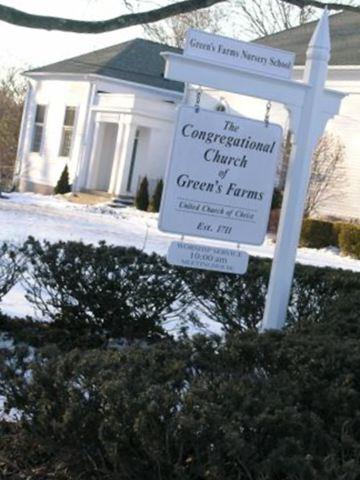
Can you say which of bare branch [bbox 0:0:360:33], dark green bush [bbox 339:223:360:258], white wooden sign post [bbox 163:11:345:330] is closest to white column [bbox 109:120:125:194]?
dark green bush [bbox 339:223:360:258]

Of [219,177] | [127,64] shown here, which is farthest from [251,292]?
[127,64]

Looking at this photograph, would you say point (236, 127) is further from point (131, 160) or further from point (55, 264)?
point (131, 160)

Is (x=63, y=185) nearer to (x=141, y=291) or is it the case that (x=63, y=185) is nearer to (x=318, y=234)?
(x=318, y=234)

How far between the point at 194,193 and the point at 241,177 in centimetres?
32

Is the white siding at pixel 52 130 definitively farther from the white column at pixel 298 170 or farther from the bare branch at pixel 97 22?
the white column at pixel 298 170

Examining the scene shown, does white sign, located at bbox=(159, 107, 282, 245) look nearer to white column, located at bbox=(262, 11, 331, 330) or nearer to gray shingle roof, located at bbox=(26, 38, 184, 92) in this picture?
white column, located at bbox=(262, 11, 331, 330)

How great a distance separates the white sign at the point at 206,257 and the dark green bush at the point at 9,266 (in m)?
2.16

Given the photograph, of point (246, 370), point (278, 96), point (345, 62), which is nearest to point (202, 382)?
point (246, 370)

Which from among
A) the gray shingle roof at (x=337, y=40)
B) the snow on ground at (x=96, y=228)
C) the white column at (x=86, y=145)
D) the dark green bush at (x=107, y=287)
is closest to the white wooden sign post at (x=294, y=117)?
the dark green bush at (x=107, y=287)

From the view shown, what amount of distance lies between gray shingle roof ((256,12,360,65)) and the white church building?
0.04m

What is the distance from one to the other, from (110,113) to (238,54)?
2519cm

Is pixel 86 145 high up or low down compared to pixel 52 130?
down

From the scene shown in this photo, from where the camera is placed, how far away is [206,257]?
5.09m

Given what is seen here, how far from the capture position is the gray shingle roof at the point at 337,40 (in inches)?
953
